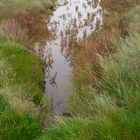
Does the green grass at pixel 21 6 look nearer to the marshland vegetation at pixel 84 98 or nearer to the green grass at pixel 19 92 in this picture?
the green grass at pixel 19 92

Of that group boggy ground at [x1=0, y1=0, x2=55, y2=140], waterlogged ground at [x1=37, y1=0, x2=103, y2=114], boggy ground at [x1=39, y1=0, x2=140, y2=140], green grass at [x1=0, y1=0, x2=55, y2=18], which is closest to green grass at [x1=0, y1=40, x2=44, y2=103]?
boggy ground at [x1=0, y1=0, x2=55, y2=140]

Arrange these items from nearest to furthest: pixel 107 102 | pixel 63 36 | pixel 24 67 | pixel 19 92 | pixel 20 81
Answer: pixel 107 102 → pixel 19 92 → pixel 20 81 → pixel 24 67 → pixel 63 36

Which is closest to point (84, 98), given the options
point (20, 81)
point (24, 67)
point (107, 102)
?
point (107, 102)

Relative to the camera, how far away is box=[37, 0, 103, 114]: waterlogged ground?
937cm

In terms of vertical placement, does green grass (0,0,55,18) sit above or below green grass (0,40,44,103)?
above

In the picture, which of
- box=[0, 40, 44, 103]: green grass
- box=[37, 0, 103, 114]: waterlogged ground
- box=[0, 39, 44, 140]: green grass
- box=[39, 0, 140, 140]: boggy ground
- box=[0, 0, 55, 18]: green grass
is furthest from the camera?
box=[0, 0, 55, 18]: green grass

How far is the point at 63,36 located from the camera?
15.0 m

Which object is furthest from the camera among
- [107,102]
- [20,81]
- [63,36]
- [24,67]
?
[63,36]

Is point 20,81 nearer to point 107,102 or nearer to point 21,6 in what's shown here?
point 107,102

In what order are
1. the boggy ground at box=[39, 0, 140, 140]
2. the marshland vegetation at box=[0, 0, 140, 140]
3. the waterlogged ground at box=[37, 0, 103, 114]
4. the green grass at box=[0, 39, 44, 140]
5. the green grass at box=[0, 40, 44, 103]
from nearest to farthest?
the boggy ground at box=[39, 0, 140, 140]
the marshland vegetation at box=[0, 0, 140, 140]
the green grass at box=[0, 39, 44, 140]
the green grass at box=[0, 40, 44, 103]
the waterlogged ground at box=[37, 0, 103, 114]

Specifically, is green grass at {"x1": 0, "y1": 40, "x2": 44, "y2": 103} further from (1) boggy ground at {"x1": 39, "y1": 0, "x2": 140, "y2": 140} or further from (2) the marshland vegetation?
(1) boggy ground at {"x1": 39, "y1": 0, "x2": 140, "y2": 140}

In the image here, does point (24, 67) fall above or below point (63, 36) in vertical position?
below

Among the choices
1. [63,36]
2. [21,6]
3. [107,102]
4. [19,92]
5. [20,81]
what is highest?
[21,6]

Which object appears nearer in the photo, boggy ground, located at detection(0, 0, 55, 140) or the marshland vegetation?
the marshland vegetation
